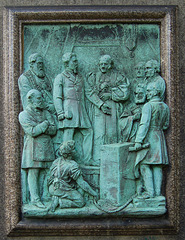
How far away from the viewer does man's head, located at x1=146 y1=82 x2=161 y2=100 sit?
6148 millimetres

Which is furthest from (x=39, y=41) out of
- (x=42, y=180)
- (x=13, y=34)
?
(x=42, y=180)

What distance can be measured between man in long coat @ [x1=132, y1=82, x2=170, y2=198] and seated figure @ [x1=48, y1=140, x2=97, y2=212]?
862 mm

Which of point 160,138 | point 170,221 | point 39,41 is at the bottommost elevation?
point 170,221

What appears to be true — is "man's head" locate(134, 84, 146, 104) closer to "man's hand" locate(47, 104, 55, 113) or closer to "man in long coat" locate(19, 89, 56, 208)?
"man's hand" locate(47, 104, 55, 113)

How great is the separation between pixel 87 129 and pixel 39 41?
1.64m

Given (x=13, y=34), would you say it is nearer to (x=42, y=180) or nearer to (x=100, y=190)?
(x=42, y=180)

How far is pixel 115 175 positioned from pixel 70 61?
193cm

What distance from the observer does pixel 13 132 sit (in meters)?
6.18

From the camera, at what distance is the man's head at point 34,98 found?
607 centimetres

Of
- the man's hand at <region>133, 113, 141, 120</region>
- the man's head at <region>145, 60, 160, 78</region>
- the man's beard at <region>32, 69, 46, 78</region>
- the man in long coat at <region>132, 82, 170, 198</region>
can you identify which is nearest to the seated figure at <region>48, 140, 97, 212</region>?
the man in long coat at <region>132, 82, 170, 198</region>

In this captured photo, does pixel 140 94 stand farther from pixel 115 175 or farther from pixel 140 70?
pixel 115 175

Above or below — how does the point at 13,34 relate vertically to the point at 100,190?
above

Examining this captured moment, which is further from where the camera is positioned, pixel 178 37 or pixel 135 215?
pixel 178 37

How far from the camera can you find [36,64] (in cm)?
627
